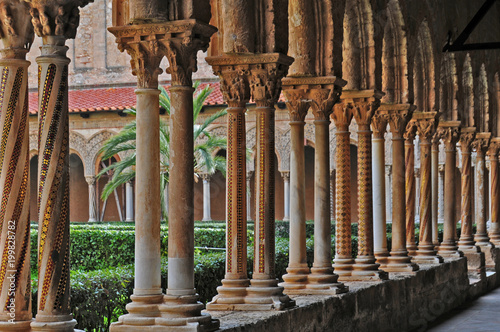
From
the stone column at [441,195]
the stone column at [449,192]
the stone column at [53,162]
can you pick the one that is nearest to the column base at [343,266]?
the stone column at [449,192]

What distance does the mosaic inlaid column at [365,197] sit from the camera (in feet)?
31.4

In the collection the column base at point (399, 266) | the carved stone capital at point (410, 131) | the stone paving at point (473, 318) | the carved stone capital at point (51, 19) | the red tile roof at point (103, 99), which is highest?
the red tile roof at point (103, 99)

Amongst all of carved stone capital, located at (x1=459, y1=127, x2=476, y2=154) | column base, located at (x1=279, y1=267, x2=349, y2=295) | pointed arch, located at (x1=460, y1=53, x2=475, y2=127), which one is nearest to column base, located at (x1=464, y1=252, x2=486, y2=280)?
carved stone capital, located at (x1=459, y1=127, x2=476, y2=154)

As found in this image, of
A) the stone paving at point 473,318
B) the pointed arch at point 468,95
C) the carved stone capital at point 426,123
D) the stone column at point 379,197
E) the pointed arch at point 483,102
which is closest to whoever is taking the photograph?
the stone paving at point 473,318

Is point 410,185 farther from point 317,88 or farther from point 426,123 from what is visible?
point 317,88

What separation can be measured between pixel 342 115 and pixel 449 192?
18.0 ft

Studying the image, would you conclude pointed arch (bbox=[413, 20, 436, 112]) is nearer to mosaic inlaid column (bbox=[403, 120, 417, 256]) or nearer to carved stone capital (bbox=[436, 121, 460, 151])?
mosaic inlaid column (bbox=[403, 120, 417, 256])

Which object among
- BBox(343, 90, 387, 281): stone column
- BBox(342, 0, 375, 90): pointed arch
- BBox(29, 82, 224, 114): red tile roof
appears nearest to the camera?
BBox(343, 90, 387, 281): stone column

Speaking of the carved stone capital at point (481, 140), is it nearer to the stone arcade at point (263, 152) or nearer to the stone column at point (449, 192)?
the stone column at point (449, 192)

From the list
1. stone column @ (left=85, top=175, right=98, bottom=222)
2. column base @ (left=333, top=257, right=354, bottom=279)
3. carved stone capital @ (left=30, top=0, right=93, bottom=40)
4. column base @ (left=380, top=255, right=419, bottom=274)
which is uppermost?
carved stone capital @ (left=30, top=0, right=93, bottom=40)

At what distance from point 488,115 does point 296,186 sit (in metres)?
9.70

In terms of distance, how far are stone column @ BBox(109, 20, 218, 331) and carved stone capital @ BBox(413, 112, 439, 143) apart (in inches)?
284

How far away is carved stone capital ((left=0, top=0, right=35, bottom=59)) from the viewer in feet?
15.9

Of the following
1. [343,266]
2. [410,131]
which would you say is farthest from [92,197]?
[343,266]
